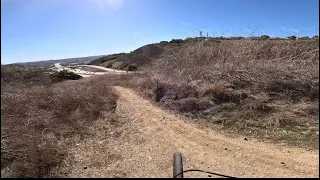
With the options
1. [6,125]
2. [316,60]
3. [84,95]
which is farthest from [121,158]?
[316,60]

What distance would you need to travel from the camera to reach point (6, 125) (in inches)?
271

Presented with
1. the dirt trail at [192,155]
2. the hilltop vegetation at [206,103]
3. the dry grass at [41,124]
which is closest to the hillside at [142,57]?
the hilltop vegetation at [206,103]

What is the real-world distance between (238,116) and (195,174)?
10.5 feet

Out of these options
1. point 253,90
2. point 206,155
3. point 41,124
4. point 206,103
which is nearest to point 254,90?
point 253,90

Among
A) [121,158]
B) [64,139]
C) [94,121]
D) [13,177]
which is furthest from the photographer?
[94,121]

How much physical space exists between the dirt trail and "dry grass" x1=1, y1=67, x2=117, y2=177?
593 millimetres

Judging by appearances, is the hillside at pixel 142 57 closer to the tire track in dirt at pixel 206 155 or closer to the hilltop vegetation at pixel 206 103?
the hilltop vegetation at pixel 206 103

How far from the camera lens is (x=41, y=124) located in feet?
25.8

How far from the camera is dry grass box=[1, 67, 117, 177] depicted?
226 inches

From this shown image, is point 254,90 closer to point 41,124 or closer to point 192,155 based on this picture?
point 192,155

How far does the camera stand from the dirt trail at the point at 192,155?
18.1 feet

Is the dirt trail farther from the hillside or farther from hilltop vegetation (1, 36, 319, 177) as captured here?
the hillside

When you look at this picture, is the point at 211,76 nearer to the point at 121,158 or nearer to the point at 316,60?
the point at 316,60

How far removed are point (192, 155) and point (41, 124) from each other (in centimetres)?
365
